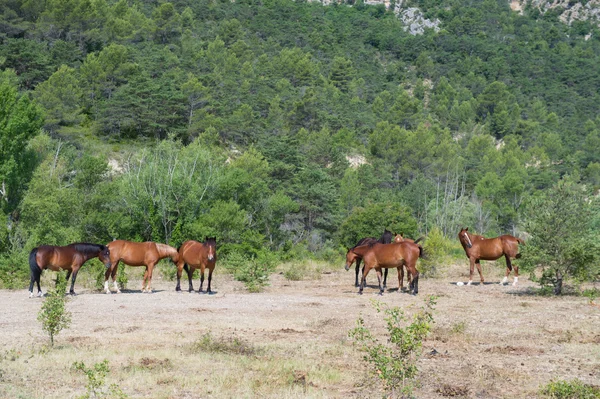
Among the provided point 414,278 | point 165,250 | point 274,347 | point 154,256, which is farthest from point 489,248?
point 274,347

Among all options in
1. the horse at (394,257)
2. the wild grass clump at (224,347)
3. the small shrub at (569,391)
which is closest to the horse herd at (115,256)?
the horse at (394,257)

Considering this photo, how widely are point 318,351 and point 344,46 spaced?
12131 cm

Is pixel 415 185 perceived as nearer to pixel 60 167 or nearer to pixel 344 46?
pixel 60 167

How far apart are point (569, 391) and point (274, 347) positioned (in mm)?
4870

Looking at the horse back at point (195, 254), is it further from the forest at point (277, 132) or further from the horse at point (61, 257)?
the forest at point (277, 132)

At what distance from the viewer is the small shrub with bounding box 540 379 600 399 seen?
7969 mm

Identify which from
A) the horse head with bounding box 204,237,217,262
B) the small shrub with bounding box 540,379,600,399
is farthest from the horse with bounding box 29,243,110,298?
the small shrub with bounding box 540,379,600,399

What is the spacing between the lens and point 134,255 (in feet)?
62.8

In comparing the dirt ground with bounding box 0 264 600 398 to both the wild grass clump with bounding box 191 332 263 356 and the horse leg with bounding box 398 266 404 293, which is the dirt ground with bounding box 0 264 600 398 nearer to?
the wild grass clump with bounding box 191 332 263 356

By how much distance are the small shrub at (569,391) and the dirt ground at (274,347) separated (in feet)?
1.01

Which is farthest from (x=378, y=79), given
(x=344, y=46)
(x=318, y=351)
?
(x=318, y=351)

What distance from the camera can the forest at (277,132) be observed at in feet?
98.7

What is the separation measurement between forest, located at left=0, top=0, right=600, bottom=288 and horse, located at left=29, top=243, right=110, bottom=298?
3296 mm

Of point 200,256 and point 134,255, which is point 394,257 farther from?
point 134,255
